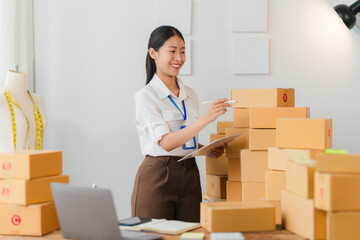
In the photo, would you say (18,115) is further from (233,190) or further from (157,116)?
(233,190)

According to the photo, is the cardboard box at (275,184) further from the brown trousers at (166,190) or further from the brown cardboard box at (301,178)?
the brown trousers at (166,190)

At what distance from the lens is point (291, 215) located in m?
1.77

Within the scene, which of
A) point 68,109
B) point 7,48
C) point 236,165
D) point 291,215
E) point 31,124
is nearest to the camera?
point 291,215

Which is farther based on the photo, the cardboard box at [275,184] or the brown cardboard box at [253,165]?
the brown cardboard box at [253,165]

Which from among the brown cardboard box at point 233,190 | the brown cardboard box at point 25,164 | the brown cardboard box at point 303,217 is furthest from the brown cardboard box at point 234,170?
the brown cardboard box at point 25,164

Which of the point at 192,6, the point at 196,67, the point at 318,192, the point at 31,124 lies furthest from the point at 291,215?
the point at 192,6

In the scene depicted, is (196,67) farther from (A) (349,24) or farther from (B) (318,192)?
(B) (318,192)

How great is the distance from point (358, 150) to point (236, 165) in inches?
51.7

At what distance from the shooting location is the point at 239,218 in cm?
174

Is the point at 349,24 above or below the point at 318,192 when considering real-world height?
above

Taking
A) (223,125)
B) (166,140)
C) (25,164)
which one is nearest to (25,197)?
(25,164)

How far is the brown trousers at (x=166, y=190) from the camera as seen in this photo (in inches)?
100

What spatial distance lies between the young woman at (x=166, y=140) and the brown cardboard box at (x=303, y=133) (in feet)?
1.71

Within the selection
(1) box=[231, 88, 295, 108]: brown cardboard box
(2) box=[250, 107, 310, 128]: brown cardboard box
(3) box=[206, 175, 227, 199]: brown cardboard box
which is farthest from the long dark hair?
(3) box=[206, 175, 227, 199]: brown cardboard box
